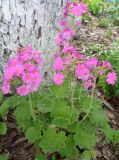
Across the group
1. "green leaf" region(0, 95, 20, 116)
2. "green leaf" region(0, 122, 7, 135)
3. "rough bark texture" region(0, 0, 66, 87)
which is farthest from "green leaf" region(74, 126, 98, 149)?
"rough bark texture" region(0, 0, 66, 87)

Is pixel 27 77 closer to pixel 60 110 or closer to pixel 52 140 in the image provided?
pixel 60 110

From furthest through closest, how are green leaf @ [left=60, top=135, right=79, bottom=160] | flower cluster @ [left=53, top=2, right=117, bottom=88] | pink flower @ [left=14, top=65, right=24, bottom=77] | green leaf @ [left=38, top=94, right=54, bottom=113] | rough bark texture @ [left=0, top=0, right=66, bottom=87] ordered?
rough bark texture @ [left=0, top=0, right=66, bottom=87] < green leaf @ [left=60, top=135, right=79, bottom=160] < green leaf @ [left=38, top=94, right=54, bottom=113] < flower cluster @ [left=53, top=2, right=117, bottom=88] < pink flower @ [left=14, top=65, right=24, bottom=77]

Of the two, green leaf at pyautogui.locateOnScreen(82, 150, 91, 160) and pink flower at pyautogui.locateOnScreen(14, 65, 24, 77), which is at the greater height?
pink flower at pyautogui.locateOnScreen(14, 65, 24, 77)

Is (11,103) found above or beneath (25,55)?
beneath

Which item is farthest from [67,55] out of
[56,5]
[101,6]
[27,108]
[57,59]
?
[101,6]

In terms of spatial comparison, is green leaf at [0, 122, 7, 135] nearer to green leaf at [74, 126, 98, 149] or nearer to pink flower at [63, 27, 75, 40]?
green leaf at [74, 126, 98, 149]

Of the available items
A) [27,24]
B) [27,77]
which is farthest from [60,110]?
[27,24]
